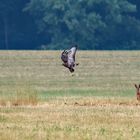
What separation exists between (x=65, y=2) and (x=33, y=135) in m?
58.0

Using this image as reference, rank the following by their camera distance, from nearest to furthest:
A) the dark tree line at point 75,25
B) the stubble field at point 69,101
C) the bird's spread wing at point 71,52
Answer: the stubble field at point 69,101, the bird's spread wing at point 71,52, the dark tree line at point 75,25

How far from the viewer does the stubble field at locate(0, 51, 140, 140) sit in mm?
19953

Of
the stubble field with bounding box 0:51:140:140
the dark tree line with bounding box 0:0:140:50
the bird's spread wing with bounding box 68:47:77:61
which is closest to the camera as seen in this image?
the stubble field with bounding box 0:51:140:140

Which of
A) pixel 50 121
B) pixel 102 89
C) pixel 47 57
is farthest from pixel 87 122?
pixel 47 57

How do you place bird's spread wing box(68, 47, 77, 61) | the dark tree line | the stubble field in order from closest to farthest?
the stubble field, bird's spread wing box(68, 47, 77, 61), the dark tree line

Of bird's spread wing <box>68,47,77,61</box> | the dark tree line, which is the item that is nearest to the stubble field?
bird's spread wing <box>68,47,77,61</box>

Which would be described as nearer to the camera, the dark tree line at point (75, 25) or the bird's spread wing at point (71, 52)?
the bird's spread wing at point (71, 52)

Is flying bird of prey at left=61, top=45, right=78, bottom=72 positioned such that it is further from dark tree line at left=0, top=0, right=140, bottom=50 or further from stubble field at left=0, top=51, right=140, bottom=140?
dark tree line at left=0, top=0, right=140, bottom=50

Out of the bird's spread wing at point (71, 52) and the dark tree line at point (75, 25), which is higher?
the dark tree line at point (75, 25)

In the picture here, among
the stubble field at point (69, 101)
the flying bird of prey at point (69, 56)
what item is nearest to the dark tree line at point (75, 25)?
the stubble field at point (69, 101)

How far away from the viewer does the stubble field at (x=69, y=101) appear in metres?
20.0

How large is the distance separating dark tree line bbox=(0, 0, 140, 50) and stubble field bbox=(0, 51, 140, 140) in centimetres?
2676

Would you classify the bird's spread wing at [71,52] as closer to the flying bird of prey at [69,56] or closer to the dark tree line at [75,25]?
the flying bird of prey at [69,56]

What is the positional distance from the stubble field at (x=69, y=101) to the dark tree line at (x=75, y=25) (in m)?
26.8
